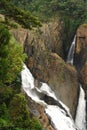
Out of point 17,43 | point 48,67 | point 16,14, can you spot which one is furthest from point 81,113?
point 16,14

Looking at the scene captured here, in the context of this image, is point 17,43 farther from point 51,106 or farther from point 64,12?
point 64,12

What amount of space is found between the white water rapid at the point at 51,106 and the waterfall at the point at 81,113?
4579 millimetres

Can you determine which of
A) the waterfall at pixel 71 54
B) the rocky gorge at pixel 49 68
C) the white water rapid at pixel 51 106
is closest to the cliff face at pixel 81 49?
the rocky gorge at pixel 49 68

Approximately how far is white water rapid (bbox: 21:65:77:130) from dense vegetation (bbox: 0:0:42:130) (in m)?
1.78

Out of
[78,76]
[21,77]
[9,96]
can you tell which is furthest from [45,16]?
[9,96]

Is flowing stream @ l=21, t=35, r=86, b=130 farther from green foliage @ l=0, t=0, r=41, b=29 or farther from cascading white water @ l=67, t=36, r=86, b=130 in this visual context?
green foliage @ l=0, t=0, r=41, b=29

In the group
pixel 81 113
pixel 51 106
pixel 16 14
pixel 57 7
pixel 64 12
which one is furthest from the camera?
pixel 57 7

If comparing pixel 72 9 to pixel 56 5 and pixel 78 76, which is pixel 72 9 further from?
pixel 78 76

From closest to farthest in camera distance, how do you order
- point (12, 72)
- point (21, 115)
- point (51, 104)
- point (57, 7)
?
point (21, 115) < point (12, 72) < point (51, 104) < point (57, 7)

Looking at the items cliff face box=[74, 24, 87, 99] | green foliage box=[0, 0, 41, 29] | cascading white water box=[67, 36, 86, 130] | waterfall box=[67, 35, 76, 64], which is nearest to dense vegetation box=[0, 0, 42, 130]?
green foliage box=[0, 0, 41, 29]

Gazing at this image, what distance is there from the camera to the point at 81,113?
123 feet

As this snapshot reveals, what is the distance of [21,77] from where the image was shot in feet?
107

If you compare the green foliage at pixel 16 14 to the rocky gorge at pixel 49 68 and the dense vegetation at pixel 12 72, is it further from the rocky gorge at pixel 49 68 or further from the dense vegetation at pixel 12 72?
the rocky gorge at pixel 49 68

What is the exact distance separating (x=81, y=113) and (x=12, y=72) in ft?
42.4
